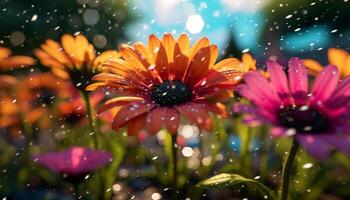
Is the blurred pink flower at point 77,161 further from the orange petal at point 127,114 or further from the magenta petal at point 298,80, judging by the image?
the magenta petal at point 298,80

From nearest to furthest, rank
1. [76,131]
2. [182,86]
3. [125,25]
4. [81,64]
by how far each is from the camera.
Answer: [182,86] < [81,64] < [76,131] < [125,25]

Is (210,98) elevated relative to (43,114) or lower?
elevated

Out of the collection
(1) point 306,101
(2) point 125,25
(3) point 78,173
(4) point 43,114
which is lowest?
(2) point 125,25

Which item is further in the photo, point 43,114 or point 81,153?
point 43,114

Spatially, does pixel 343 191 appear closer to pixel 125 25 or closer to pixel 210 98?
pixel 210 98

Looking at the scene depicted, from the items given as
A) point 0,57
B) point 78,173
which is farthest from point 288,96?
point 0,57

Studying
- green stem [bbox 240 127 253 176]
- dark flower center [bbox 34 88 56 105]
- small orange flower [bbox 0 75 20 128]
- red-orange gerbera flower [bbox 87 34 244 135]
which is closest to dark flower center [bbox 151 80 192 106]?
red-orange gerbera flower [bbox 87 34 244 135]

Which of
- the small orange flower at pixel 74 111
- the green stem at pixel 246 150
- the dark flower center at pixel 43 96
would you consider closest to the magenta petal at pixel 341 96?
the green stem at pixel 246 150
